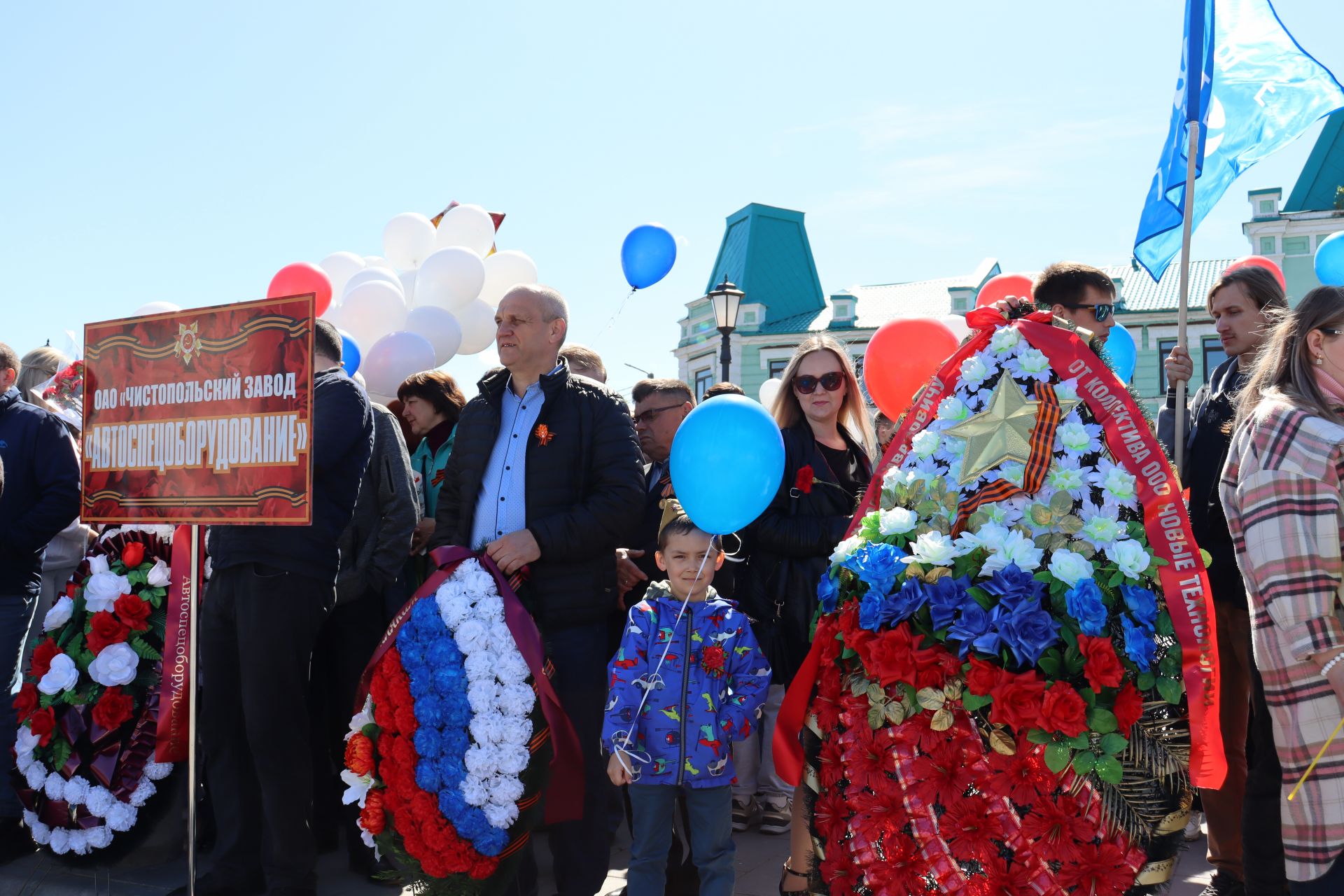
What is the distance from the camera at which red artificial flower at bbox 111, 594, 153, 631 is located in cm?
441

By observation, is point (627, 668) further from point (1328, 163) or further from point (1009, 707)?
point (1328, 163)

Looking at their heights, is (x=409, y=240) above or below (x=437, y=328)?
above

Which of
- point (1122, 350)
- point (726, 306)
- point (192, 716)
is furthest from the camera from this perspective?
point (726, 306)

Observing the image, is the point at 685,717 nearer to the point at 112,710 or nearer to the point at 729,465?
the point at 729,465

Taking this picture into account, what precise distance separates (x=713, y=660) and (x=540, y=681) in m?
0.56

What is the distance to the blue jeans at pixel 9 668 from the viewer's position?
15.2 feet

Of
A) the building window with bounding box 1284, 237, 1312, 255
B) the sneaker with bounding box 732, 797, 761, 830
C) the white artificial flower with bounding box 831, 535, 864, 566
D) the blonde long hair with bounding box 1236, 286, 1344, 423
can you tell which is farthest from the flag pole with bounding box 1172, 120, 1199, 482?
the building window with bounding box 1284, 237, 1312, 255

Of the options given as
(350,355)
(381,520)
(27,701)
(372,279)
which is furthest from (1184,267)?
(372,279)

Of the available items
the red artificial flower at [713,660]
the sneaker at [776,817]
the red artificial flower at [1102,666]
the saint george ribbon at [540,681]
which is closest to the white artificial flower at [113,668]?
the saint george ribbon at [540,681]

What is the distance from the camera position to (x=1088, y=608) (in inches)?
104

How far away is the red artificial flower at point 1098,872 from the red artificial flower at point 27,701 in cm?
406

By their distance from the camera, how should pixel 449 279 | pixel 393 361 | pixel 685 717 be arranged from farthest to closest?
pixel 449 279 < pixel 393 361 < pixel 685 717

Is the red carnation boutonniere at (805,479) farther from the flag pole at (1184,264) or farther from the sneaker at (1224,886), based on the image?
the sneaker at (1224,886)

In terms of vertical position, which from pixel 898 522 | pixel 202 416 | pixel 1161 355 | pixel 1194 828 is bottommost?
pixel 1194 828
